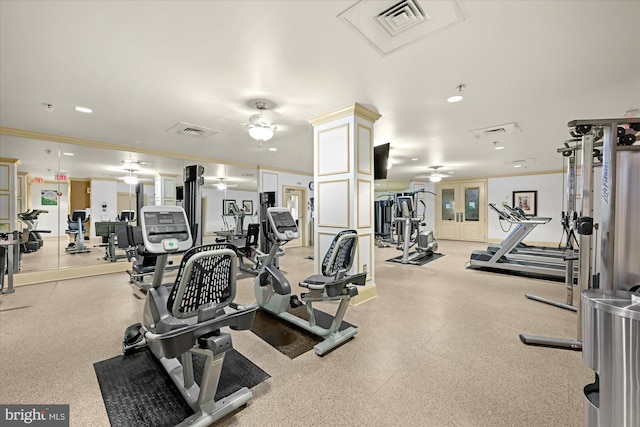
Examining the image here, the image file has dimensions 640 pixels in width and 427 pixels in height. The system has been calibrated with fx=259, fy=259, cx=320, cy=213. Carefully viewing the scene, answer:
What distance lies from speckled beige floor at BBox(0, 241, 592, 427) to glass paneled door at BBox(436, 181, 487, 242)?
7.37m

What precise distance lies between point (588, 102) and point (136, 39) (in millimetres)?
5047

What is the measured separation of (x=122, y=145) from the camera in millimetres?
5305

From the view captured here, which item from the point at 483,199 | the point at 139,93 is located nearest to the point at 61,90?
the point at 139,93

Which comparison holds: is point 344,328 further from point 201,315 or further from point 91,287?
point 91,287

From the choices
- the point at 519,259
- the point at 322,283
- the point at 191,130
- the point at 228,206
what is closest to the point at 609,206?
the point at 322,283

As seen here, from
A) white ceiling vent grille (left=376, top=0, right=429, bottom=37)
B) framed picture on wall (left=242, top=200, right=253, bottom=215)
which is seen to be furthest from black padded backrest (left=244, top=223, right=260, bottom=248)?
white ceiling vent grille (left=376, top=0, right=429, bottom=37)

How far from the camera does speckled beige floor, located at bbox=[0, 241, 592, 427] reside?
5.46 ft

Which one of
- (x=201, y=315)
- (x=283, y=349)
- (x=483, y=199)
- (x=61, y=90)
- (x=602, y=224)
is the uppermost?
(x=61, y=90)

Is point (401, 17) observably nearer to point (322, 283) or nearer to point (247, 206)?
point (322, 283)

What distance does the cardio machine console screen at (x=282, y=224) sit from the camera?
110 inches

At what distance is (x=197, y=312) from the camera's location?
5.06 ft

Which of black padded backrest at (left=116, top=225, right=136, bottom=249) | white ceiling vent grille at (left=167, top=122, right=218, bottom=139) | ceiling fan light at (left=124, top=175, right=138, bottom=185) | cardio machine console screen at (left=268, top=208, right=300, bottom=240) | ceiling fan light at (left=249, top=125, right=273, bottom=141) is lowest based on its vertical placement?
black padded backrest at (left=116, top=225, right=136, bottom=249)

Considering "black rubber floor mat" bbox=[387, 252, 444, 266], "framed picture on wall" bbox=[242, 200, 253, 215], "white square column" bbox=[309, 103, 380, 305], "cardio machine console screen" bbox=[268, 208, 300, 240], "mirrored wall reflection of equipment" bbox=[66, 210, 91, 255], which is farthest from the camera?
"framed picture on wall" bbox=[242, 200, 253, 215]

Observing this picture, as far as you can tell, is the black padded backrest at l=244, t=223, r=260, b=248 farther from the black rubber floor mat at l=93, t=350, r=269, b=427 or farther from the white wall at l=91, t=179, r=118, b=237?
the white wall at l=91, t=179, r=118, b=237
